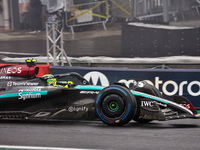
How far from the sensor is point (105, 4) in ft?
48.2

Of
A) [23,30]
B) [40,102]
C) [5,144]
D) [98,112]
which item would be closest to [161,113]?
[98,112]

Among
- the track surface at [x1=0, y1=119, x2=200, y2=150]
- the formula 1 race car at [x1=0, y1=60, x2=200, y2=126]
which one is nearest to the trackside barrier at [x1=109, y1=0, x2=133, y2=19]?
the formula 1 race car at [x1=0, y1=60, x2=200, y2=126]

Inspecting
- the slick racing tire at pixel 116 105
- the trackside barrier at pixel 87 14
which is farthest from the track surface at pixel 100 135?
the trackside barrier at pixel 87 14

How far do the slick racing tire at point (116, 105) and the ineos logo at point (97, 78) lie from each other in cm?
358

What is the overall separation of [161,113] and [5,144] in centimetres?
235

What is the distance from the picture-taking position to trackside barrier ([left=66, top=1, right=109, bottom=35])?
48.3 feet

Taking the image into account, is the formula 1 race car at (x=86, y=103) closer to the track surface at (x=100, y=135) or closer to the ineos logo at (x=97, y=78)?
the track surface at (x=100, y=135)

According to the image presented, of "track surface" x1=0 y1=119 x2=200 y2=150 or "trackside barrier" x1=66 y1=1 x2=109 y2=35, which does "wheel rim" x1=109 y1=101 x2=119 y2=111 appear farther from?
"trackside barrier" x1=66 y1=1 x2=109 y2=35

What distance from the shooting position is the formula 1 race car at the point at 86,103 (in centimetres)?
571

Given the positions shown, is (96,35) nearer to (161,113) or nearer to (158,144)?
(161,113)

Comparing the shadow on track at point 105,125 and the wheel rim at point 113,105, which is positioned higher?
the wheel rim at point 113,105

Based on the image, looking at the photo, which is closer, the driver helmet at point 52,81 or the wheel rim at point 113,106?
the wheel rim at point 113,106

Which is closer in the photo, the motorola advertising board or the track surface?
the track surface

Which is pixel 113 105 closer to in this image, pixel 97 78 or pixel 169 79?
pixel 169 79
